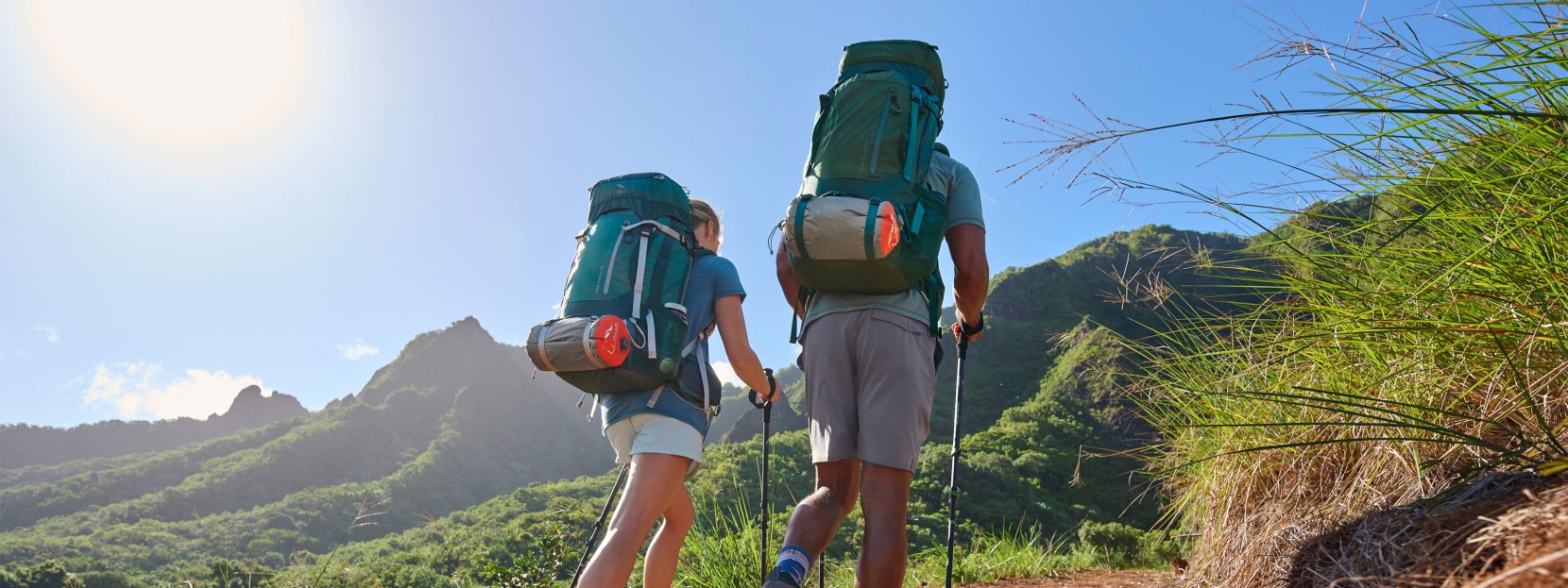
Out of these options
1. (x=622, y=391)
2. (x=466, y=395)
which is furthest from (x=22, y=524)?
(x=622, y=391)

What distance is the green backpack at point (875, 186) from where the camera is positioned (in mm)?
2102

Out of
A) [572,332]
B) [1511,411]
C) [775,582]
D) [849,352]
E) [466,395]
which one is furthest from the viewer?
[466,395]

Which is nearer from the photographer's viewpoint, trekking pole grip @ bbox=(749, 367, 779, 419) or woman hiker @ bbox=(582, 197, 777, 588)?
woman hiker @ bbox=(582, 197, 777, 588)

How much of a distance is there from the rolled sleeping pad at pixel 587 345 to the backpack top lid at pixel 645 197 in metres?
0.48

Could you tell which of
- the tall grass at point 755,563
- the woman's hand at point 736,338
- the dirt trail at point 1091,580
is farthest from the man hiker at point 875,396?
the dirt trail at point 1091,580

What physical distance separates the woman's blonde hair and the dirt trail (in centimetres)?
227

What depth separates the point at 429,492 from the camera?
6388 cm

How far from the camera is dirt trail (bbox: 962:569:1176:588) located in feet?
12.1

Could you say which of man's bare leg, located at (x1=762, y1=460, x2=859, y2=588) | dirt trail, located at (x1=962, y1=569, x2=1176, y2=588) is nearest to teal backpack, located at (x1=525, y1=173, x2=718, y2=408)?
man's bare leg, located at (x1=762, y1=460, x2=859, y2=588)

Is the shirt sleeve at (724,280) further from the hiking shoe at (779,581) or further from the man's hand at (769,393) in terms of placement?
the hiking shoe at (779,581)

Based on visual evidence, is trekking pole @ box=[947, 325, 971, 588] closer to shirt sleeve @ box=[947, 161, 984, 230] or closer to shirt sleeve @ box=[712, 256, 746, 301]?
shirt sleeve @ box=[947, 161, 984, 230]

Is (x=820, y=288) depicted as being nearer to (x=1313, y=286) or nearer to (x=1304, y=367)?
(x=1313, y=286)

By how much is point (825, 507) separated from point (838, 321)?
0.52 meters

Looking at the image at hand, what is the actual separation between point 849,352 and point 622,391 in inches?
31.5
